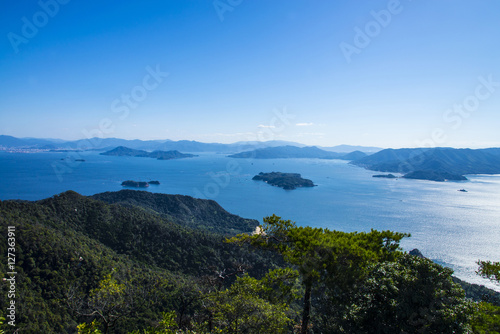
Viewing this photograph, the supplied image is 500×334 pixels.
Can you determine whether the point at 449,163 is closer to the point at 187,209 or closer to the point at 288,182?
the point at 288,182

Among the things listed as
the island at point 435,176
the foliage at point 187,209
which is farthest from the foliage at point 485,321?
the island at point 435,176

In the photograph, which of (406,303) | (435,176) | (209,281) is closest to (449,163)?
(435,176)

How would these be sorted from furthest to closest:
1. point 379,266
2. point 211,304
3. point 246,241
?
1. point 246,241
2. point 211,304
3. point 379,266

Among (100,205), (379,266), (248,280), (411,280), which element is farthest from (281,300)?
(100,205)

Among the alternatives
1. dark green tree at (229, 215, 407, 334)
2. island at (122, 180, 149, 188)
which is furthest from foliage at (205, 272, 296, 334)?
island at (122, 180, 149, 188)

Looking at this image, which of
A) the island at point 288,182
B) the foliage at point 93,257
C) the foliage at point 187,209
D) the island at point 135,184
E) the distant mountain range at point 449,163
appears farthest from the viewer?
the distant mountain range at point 449,163

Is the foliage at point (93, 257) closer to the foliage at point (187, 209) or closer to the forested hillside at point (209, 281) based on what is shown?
the forested hillside at point (209, 281)

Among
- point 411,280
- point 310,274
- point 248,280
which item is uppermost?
point 411,280

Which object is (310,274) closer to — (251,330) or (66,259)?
(251,330)
